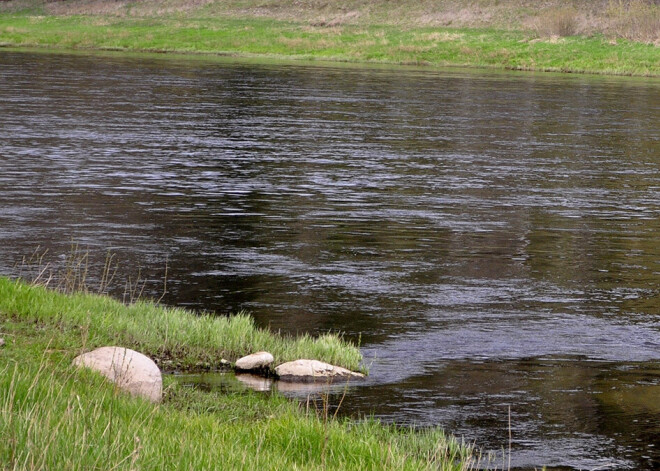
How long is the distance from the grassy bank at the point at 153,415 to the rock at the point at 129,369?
173 millimetres

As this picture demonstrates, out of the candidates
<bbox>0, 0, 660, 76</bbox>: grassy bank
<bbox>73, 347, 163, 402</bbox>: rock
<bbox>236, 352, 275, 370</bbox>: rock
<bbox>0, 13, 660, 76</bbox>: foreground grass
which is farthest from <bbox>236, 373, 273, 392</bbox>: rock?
<bbox>0, 13, 660, 76</bbox>: foreground grass

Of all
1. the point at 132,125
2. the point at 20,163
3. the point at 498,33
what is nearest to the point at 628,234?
the point at 20,163

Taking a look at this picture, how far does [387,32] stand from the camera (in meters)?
77.2

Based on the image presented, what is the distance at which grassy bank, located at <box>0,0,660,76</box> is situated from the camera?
65.9m

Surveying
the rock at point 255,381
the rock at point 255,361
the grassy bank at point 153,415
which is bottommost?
the rock at point 255,381

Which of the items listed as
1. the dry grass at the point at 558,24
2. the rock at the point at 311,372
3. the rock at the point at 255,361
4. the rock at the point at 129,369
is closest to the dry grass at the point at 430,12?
the dry grass at the point at 558,24

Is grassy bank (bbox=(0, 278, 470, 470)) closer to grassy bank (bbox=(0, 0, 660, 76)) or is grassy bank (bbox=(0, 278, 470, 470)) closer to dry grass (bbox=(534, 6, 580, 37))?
grassy bank (bbox=(0, 0, 660, 76))

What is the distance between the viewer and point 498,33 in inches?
2906

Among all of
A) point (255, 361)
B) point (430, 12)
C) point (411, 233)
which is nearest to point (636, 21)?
point (430, 12)

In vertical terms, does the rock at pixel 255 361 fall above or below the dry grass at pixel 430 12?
below

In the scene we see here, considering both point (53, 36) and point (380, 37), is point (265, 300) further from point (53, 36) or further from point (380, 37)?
point (53, 36)

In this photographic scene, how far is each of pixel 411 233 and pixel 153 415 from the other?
36.3ft

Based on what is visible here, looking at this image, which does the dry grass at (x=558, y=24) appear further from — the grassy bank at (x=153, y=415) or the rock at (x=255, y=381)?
the rock at (x=255, y=381)

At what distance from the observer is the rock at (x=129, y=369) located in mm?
8070
